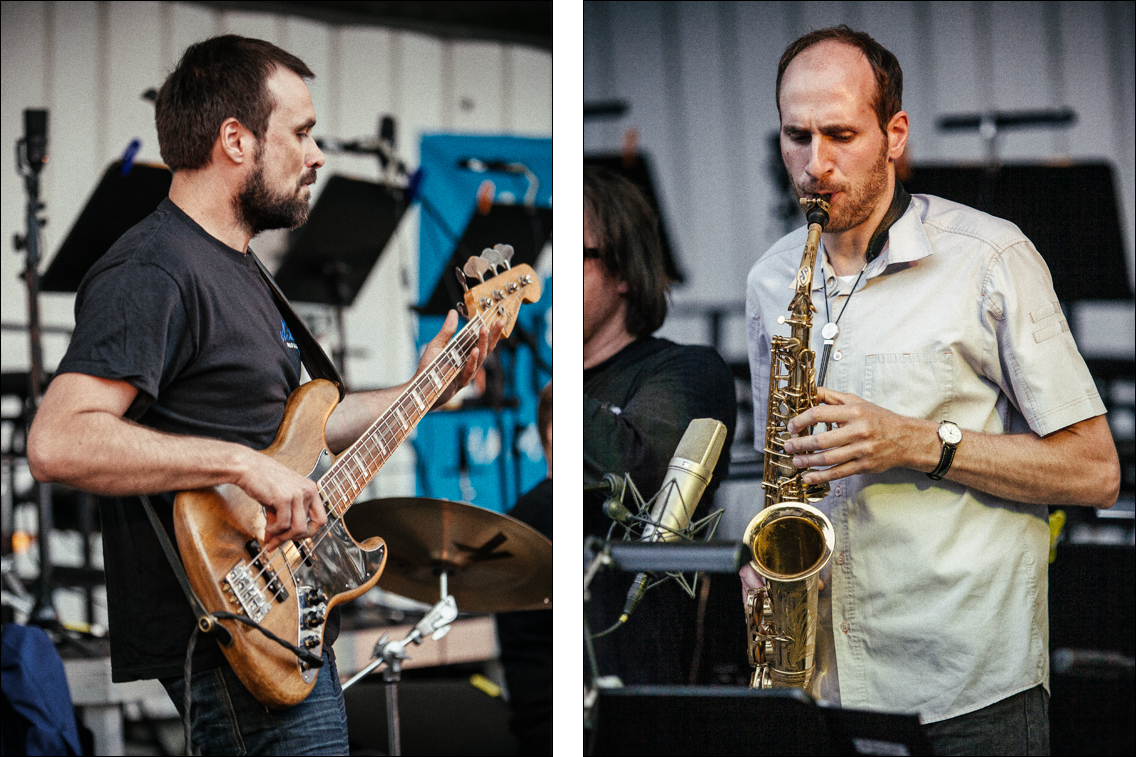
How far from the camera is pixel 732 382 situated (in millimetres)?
2525

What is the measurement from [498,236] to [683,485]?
112cm

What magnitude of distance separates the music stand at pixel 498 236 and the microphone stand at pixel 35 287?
51.6 inches

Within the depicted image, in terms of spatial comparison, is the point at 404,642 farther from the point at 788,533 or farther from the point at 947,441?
the point at 947,441

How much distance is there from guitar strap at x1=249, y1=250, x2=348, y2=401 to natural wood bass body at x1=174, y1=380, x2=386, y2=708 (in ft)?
0.45

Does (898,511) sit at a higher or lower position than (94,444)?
lower

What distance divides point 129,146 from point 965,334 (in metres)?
2.67

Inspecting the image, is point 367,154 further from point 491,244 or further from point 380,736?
point 380,736

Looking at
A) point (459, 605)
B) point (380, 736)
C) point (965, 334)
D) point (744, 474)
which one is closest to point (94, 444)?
point (459, 605)

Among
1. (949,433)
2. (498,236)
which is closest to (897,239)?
(949,433)

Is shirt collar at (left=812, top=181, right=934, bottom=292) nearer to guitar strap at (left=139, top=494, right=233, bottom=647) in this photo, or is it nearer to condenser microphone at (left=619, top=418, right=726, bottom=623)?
condenser microphone at (left=619, top=418, right=726, bottom=623)

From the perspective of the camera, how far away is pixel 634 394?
103 inches

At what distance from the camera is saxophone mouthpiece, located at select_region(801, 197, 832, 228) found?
243 cm

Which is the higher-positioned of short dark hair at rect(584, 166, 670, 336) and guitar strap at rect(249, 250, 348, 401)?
short dark hair at rect(584, 166, 670, 336)

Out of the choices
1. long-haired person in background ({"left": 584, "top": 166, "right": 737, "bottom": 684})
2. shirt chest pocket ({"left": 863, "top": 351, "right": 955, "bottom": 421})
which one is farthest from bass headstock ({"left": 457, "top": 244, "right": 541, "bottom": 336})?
shirt chest pocket ({"left": 863, "top": 351, "right": 955, "bottom": 421})
